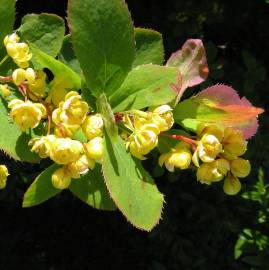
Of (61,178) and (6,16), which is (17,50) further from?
(61,178)

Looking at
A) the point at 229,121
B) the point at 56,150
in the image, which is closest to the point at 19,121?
the point at 56,150

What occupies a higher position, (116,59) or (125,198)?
(116,59)

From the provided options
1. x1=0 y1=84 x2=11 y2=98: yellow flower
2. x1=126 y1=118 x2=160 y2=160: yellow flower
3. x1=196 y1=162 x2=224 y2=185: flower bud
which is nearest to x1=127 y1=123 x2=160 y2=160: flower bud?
x1=126 y1=118 x2=160 y2=160: yellow flower

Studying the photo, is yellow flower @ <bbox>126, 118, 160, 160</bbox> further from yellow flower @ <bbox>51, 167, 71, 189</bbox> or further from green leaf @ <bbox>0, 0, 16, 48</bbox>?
green leaf @ <bbox>0, 0, 16, 48</bbox>

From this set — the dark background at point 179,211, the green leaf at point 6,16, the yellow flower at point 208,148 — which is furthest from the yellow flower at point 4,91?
the dark background at point 179,211

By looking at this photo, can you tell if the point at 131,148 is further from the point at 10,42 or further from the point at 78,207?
the point at 78,207

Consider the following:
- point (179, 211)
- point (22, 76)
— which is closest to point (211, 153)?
point (22, 76)

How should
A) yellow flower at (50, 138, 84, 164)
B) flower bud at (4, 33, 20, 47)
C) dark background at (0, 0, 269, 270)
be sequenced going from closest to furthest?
yellow flower at (50, 138, 84, 164), flower bud at (4, 33, 20, 47), dark background at (0, 0, 269, 270)
